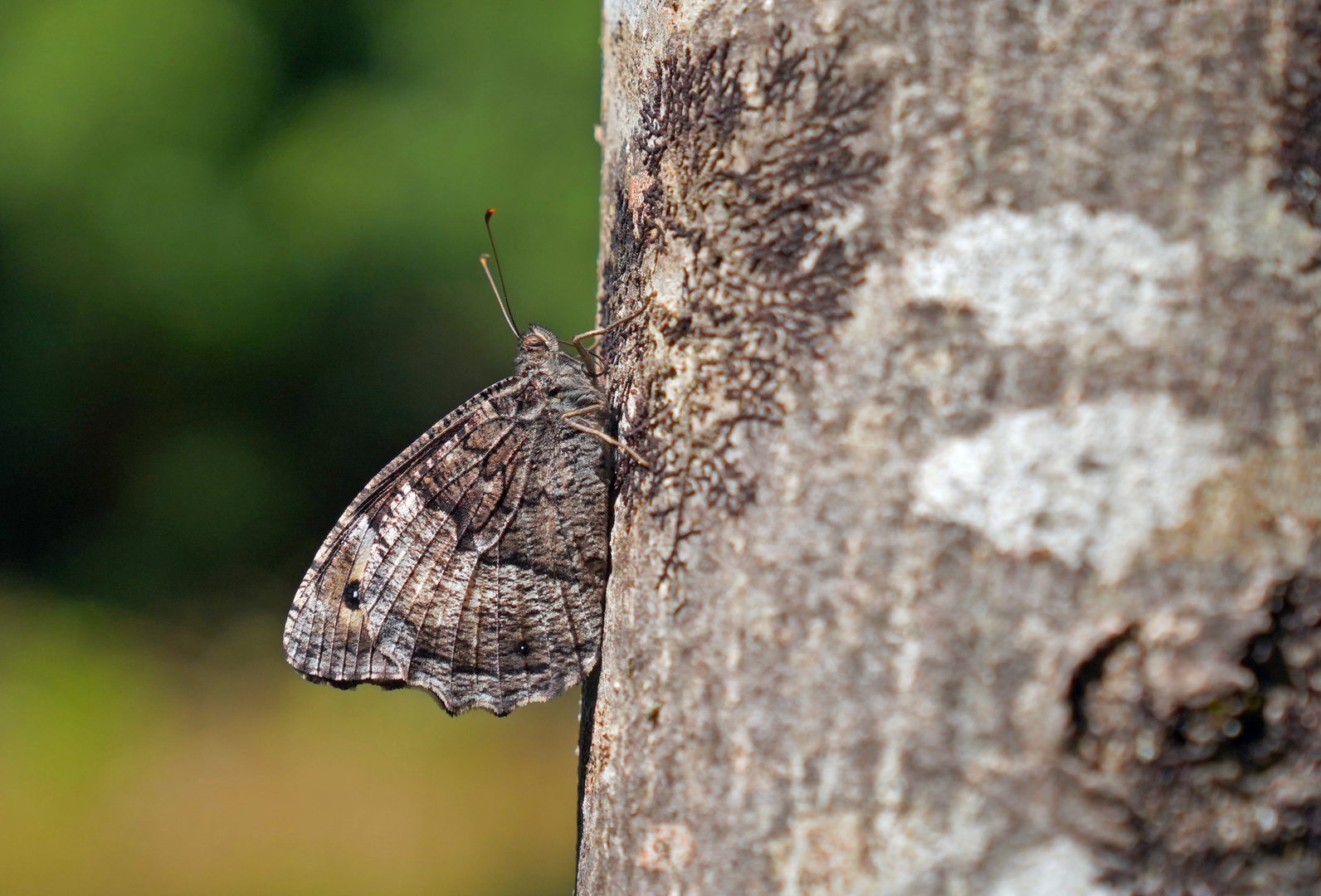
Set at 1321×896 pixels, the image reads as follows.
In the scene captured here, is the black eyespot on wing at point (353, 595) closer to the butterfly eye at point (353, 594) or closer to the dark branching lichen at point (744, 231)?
the butterfly eye at point (353, 594)

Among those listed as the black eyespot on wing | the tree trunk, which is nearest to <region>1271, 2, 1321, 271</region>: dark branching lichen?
the tree trunk

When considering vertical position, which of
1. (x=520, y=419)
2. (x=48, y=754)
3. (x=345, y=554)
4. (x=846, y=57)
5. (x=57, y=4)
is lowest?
(x=48, y=754)

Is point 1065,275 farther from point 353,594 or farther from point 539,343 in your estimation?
point 353,594

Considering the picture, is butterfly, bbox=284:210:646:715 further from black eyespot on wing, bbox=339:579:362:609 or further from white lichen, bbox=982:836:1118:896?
white lichen, bbox=982:836:1118:896

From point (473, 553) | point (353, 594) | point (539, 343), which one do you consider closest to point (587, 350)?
point (539, 343)

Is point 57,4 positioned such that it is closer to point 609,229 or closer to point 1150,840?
point 609,229

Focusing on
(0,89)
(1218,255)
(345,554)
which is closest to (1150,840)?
(1218,255)
